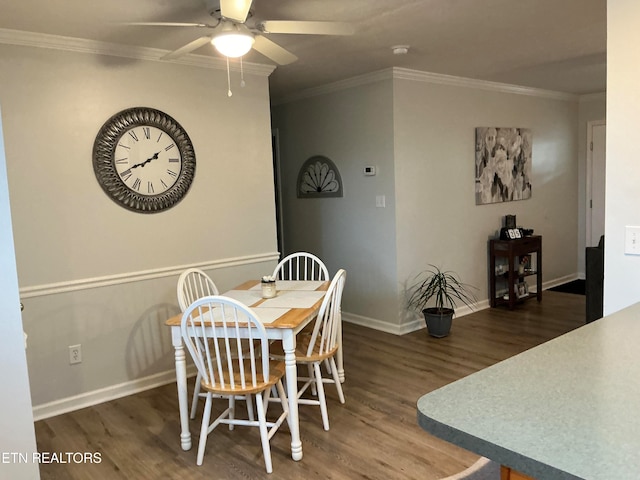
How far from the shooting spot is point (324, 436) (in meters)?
2.81

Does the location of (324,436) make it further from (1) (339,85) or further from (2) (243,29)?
(1) (339,85)

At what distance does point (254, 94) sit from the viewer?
405cm

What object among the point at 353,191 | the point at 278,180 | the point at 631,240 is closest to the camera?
the point at 631,240

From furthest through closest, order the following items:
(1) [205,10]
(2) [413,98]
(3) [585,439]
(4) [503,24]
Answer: (2) [413,98] → (4) [503,24] → (1) [205,10] → (3) [585,439]

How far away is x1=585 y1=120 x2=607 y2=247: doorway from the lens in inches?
249

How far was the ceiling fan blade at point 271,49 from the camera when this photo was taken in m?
2.60

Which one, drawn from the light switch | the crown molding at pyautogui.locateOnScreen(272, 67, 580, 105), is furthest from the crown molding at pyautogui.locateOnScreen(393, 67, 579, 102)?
the light switch

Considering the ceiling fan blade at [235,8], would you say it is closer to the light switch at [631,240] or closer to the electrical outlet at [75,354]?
the light switch at [631,240]

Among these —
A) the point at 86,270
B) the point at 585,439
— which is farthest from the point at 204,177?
the point at 585,439


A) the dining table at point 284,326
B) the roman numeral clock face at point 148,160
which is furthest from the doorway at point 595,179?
the roman numeral clock face at point 148,160

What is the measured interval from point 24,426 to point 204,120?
241 centimetres

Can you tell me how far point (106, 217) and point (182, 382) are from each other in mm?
1331

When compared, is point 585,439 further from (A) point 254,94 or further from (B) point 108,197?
(A) point 254,94

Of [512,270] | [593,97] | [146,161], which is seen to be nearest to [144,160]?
[146,161]
